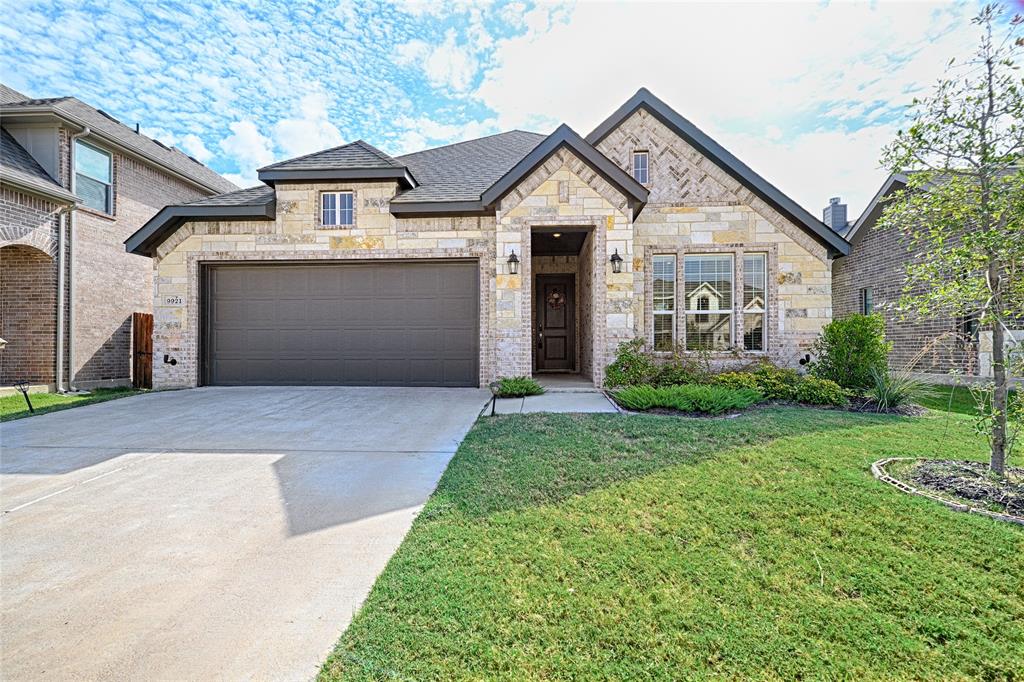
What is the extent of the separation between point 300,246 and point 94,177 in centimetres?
624

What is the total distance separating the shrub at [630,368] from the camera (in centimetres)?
827

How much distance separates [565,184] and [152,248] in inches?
339

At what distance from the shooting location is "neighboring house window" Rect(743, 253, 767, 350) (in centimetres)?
946

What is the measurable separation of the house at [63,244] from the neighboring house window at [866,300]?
20082 mm

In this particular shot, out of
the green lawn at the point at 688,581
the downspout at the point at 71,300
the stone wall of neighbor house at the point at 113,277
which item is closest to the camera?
the green lawn at the point at 688,581

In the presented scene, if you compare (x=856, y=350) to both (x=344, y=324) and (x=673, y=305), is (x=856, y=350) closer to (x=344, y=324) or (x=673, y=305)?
(x=673, y=305)

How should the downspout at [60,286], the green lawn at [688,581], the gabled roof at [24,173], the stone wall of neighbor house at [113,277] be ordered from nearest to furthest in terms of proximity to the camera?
1. the green lawn at [688,581]
2. the gabled roof at [24,173]
3. the downspout at [60,286]
4. the stone wall of neighbor house at [113,277]

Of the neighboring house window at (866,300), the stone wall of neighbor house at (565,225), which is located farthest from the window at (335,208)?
the neighboring house window at (866,300)

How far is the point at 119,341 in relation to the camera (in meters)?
11.8

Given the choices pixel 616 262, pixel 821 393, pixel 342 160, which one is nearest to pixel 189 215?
pixel 342 160

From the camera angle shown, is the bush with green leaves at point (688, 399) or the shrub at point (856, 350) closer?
the bush with green leaves at point (688, 399)

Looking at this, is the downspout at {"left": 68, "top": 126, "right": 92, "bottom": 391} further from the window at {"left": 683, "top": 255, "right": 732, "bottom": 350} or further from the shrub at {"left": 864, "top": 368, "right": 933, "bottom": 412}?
the shrub at {"left": 864, "top": 368, "right": 933, "bottom": 412}

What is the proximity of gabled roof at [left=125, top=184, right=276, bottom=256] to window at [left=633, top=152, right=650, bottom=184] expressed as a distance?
7.49 meters

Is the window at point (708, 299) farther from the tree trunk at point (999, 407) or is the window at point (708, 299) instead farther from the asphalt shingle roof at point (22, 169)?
the asphalt shingle roof at point (22, 169)
